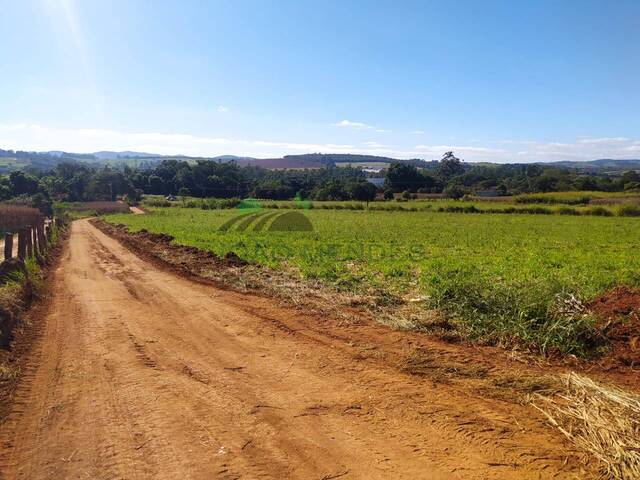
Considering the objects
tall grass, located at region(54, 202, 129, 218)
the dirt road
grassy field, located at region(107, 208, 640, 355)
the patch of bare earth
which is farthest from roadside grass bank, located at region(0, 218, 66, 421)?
tall grass, located at region(54, 202, 129, 218)

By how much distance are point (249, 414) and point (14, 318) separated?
17.8 ft

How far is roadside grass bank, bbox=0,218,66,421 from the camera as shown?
5.20 meters

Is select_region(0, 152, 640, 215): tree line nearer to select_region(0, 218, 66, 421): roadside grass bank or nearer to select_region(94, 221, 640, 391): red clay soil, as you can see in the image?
select_region(0, 218, 66, 421): roadside grass bank

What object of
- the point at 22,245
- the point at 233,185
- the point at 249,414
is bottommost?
the point at 249,414

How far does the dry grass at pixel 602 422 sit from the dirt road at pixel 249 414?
0.23 m

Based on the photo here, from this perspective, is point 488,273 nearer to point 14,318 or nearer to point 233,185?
point 14,318

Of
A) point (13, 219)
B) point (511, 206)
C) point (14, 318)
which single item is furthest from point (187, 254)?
point (511, 206)

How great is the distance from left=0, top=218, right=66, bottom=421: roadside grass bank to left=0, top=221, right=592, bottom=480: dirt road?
0.65 ft

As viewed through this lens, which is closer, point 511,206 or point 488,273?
point 488,273

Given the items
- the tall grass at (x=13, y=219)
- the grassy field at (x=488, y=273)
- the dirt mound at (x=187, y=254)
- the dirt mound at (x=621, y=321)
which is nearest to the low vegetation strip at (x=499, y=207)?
the grassy field at (x=488, y=273)

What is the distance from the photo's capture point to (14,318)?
7.35 meters

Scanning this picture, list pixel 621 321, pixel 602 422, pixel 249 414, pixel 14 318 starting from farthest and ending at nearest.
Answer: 1. pixel 14 318
2. pixel 621 321
3. pixel 249 414
4. pixel 602 422

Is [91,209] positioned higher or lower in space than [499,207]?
lower

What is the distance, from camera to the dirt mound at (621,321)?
18.7 ft
